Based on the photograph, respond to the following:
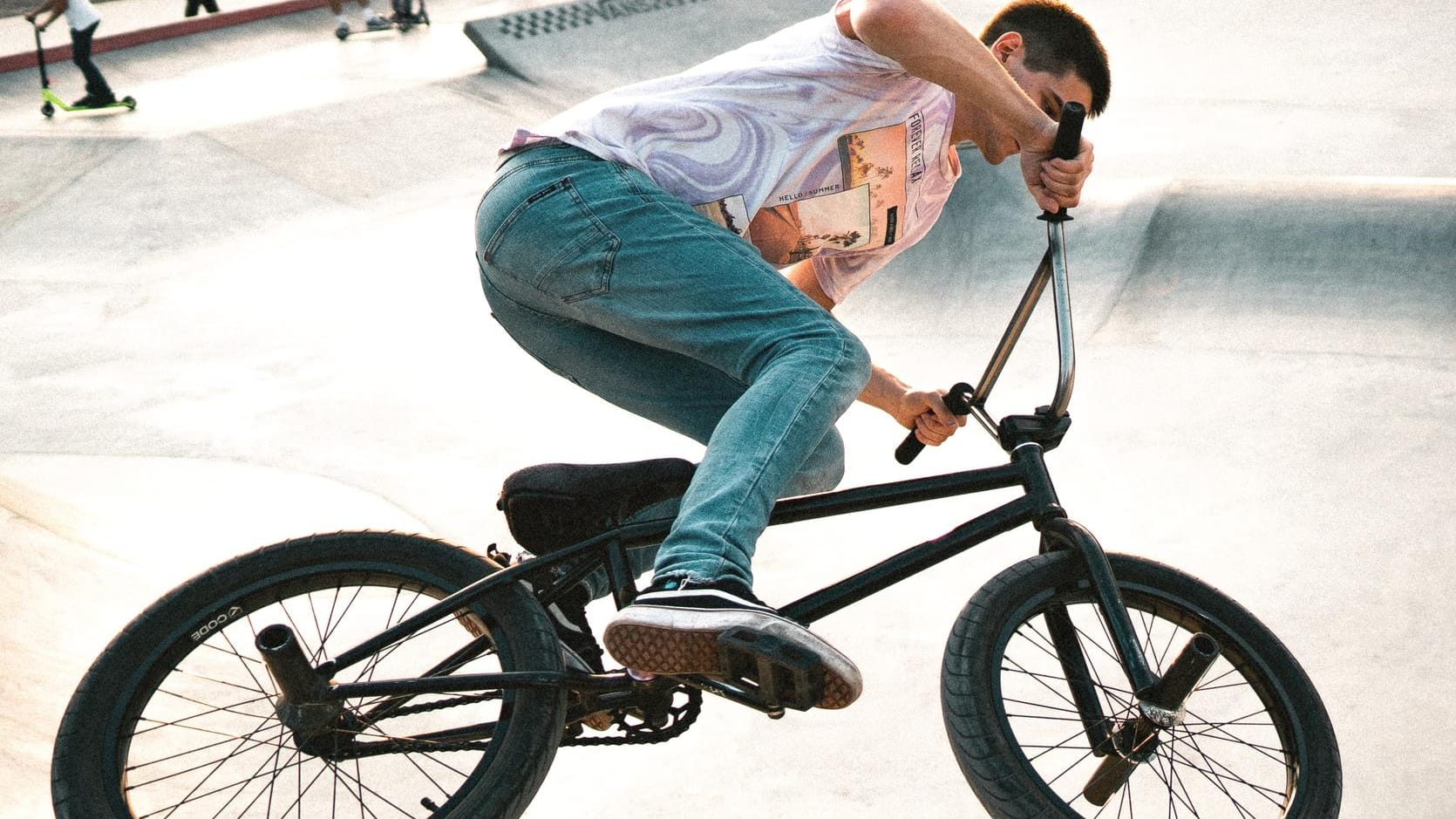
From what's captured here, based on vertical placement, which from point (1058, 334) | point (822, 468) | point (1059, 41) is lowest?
point (822, 468)

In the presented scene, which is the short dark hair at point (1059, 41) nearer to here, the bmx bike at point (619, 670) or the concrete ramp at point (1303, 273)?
the bmx bike at point (619, 670)

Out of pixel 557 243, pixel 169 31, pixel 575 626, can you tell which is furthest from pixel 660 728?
pixel 169 31

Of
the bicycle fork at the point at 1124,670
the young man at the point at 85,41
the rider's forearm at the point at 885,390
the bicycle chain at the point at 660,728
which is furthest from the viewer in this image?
the young man at the point at 85,41

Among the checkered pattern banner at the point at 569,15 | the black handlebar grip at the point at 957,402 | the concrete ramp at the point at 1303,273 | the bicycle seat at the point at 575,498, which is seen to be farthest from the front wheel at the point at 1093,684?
the checkered pattern banner at the point at 569,15

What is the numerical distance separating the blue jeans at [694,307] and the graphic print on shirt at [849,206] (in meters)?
0.23

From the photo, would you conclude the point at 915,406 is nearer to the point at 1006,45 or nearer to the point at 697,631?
the point at 1006,45

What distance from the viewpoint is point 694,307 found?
7.16ft

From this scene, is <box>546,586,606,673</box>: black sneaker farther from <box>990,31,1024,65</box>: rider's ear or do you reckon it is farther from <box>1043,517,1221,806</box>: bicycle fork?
<box>990,31,1024,65</box>: rider's ear

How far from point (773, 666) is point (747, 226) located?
960mm

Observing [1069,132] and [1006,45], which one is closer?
[1069,132]

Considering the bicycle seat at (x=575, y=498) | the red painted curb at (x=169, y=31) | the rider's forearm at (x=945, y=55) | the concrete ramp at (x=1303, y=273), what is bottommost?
the red painted curb at (x=169, y=31)

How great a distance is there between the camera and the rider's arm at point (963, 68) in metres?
2.12

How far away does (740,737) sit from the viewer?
3119 millimetres

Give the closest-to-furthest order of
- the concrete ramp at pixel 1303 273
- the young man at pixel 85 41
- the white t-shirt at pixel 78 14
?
the concrete ramp at pixel 1303 273 < the young man at pixel 85 41 < the white t-shirt at pixel 78 14
